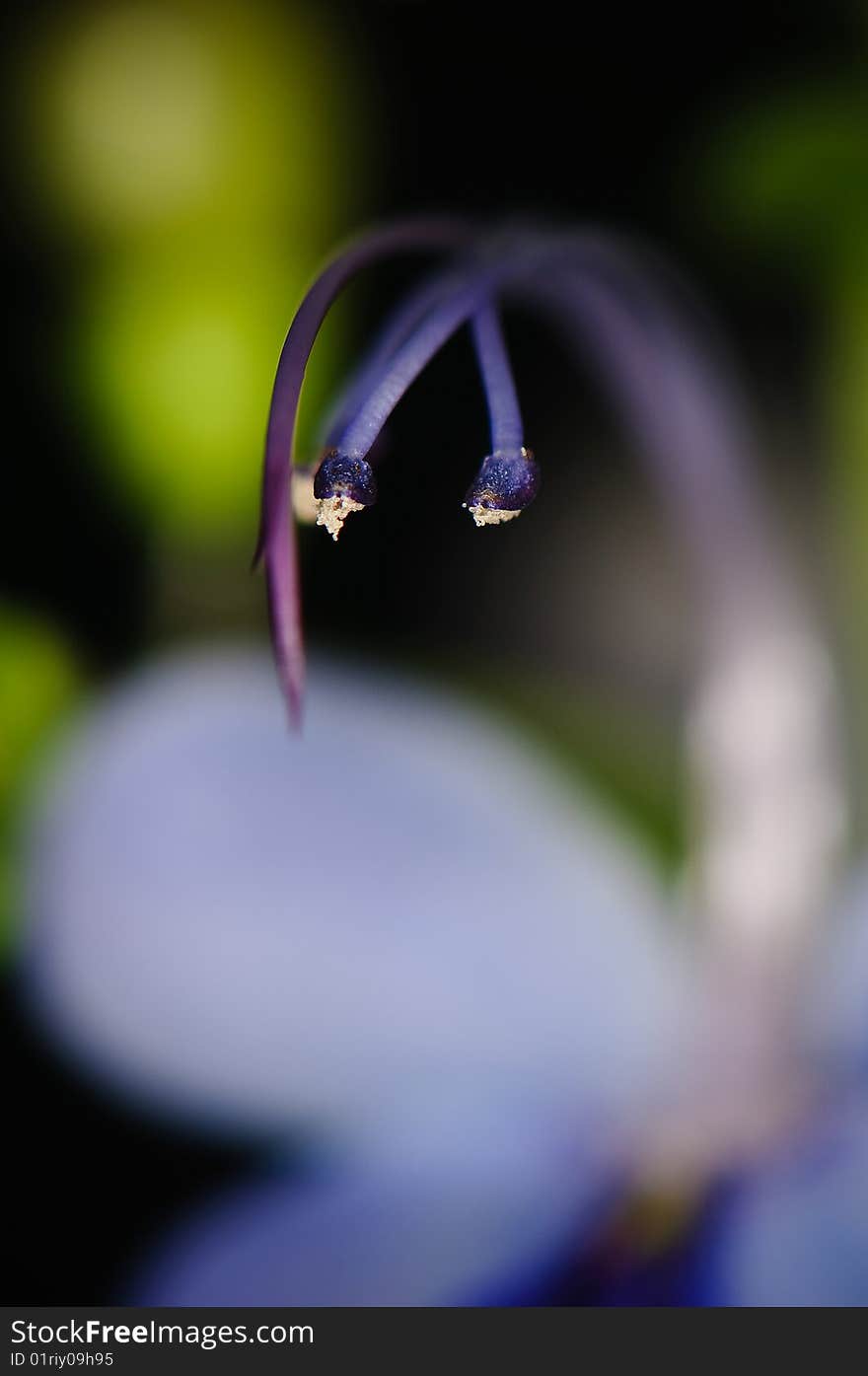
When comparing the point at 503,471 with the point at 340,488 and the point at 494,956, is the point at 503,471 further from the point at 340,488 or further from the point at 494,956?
the point at 494,956

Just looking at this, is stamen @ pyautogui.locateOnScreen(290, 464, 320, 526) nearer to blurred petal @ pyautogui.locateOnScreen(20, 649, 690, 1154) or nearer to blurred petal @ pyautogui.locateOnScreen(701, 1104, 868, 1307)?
blurred petal @ pyautogui.locateOnScreen(20, 649, 690, 1154)

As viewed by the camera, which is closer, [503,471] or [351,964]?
[503,471]

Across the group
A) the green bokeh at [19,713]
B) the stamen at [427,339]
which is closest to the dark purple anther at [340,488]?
the stamen at [427,339]

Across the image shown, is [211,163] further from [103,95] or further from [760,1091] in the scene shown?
[760,1091]

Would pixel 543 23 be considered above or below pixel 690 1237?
above

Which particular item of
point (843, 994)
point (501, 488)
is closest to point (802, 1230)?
point (843, 994)

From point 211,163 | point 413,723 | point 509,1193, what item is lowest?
point 509,1193

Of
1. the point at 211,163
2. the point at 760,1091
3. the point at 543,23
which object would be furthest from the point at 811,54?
the point at 760,1091
